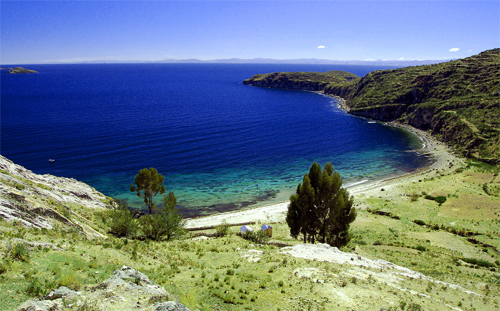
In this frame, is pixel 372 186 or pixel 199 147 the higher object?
pixel 199 147

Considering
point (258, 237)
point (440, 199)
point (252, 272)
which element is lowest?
point (440, 199)

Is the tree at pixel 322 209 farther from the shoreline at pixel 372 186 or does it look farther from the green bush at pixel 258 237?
the shoreline at pixel 372 186

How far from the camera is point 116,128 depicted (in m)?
96.6

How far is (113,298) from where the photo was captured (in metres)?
13.3

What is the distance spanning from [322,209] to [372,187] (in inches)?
1355

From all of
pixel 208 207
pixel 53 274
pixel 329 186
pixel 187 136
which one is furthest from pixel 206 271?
pixel 187 136

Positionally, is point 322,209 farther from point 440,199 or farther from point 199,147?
point 199,147

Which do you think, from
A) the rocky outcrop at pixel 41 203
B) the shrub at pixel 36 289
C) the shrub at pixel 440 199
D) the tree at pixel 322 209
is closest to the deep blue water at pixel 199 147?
the rocky outcrop at pixel 41 203

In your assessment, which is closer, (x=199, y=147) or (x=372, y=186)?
(x=372, y=186)

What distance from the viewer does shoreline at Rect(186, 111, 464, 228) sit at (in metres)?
48.3

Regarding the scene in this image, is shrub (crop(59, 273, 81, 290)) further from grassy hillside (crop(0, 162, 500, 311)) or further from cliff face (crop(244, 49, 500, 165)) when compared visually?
cliff face (crop(244, 49, 500, 165))

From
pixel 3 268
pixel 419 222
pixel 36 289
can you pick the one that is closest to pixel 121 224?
pixel 3 268

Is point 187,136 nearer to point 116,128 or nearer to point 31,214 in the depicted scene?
point 116,128

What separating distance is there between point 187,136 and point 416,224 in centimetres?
6794
